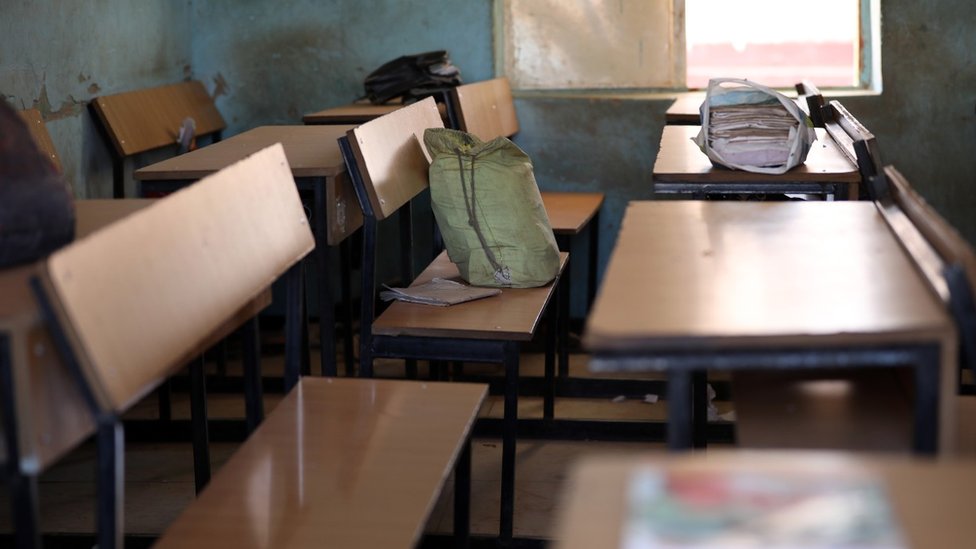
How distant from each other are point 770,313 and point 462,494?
889 mm

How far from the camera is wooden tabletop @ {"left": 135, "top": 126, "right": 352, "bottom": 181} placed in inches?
120

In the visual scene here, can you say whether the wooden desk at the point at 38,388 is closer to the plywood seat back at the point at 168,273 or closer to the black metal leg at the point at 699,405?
the plywood seat back at the point at 168,273

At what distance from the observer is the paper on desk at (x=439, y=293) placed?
10.0 feet

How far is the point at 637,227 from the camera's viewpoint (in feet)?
7.12

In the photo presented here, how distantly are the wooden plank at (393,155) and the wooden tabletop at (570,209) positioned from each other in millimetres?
551

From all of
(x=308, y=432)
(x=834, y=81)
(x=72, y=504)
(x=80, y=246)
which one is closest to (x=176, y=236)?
(x=80, y=246)

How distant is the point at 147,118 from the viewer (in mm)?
4406

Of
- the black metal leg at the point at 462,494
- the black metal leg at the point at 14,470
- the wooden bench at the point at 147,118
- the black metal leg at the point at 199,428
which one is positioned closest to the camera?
the black metal leg at the point at 14,470

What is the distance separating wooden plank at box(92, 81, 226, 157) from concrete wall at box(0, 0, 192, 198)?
2.5 inches

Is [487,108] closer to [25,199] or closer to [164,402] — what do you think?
[164,402]

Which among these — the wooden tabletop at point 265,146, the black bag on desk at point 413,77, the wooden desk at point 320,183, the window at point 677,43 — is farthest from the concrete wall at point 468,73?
the wooden desk at point 320,183

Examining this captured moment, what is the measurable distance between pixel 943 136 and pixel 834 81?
18.8 inches

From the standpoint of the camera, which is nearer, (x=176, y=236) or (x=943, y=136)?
(x=176, y=236)

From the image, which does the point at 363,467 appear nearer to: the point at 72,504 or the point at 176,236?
the point at 176,236
